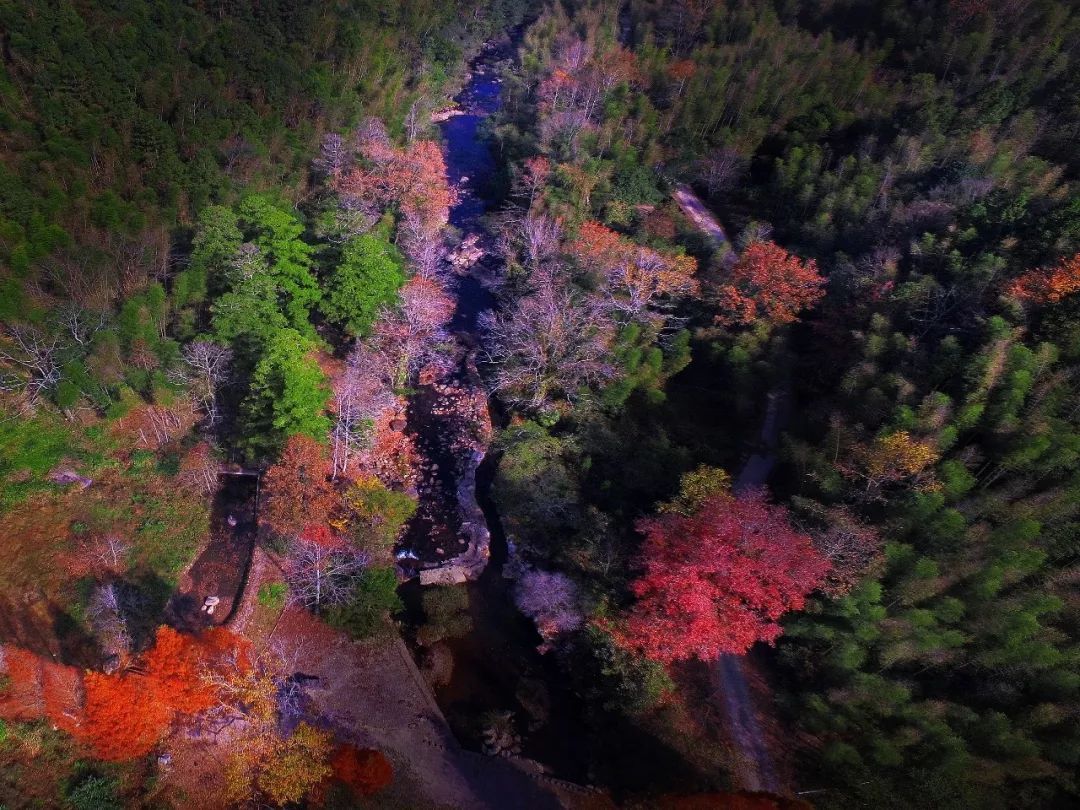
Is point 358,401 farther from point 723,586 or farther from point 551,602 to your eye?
point 723,586

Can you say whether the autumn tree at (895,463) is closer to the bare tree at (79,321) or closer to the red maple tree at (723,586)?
the red maple tree at (723,586)

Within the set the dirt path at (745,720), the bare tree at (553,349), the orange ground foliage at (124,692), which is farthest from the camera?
the bare tree at (553,349)

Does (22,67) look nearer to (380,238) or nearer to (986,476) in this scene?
(380,238)

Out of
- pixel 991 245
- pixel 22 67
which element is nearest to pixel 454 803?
pixel 991 245

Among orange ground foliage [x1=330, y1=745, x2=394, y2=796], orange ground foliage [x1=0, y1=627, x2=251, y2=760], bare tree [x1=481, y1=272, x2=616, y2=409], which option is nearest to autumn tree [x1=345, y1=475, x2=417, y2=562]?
orange ground foliage [x1=0, y1=627, x2=251, y2=760]

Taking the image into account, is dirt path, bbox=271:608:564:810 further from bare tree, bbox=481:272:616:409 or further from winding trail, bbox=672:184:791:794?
bare tree, bbox=481:272:616:409

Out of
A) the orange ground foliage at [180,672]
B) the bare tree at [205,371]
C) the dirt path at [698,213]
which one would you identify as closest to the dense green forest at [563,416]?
the orange ground foliage at [180,672]
